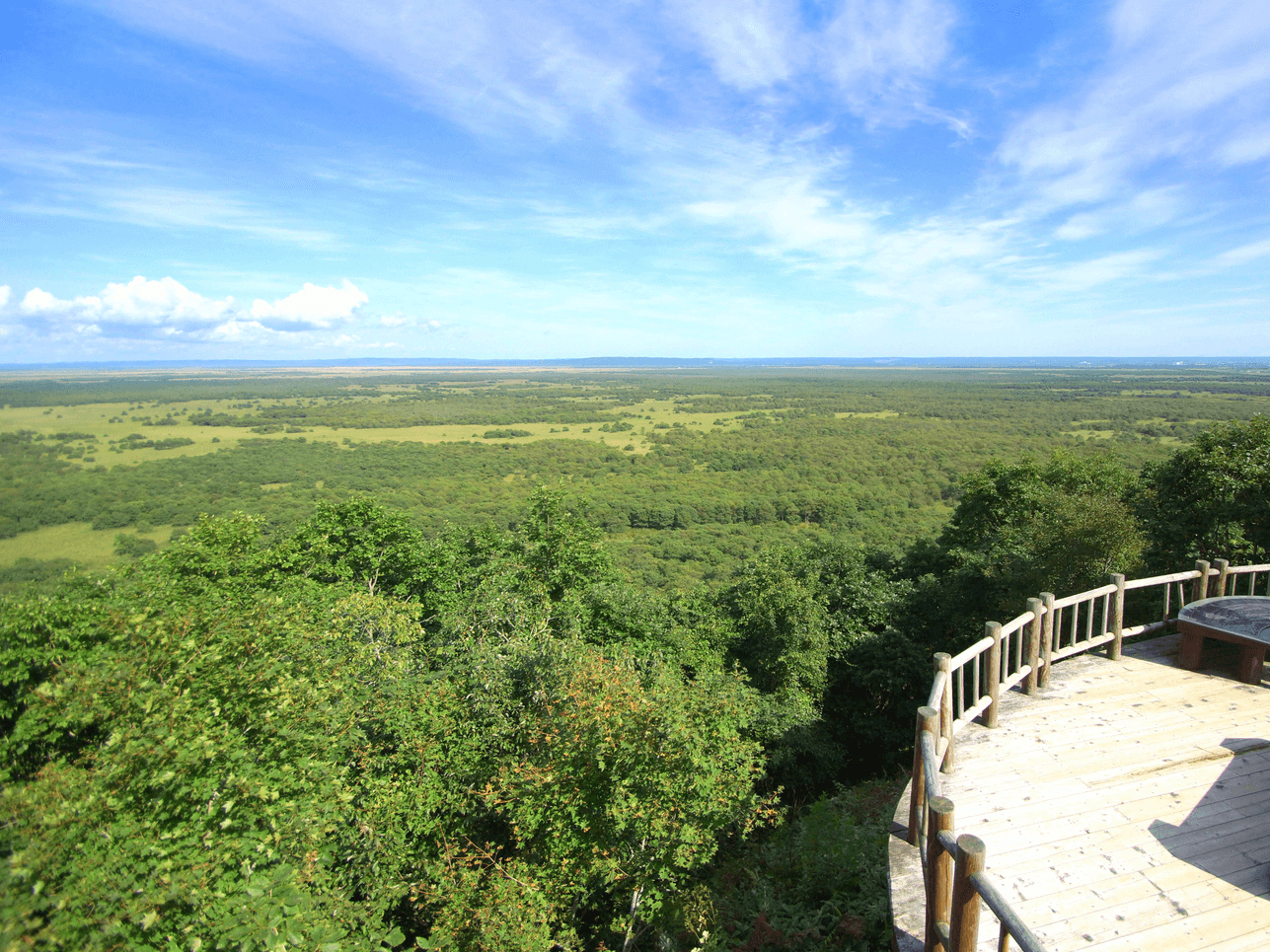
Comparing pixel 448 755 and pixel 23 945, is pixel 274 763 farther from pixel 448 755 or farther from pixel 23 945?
pixel 23 945

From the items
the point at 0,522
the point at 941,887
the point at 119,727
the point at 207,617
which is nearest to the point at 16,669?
the point at 207,617

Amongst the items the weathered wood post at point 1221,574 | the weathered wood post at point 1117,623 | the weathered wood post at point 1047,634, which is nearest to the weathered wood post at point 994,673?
the weathered wood post at point 1047,634

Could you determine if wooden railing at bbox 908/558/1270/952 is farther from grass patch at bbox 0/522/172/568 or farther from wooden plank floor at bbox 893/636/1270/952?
grass patch at bbox 0/522/172/568

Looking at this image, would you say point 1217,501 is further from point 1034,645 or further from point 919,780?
point 919,780

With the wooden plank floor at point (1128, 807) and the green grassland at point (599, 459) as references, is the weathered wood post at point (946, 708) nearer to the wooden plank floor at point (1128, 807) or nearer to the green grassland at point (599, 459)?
the wooden plank floor at point (1128, 807)

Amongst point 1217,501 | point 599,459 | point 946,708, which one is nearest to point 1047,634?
point 946,708
